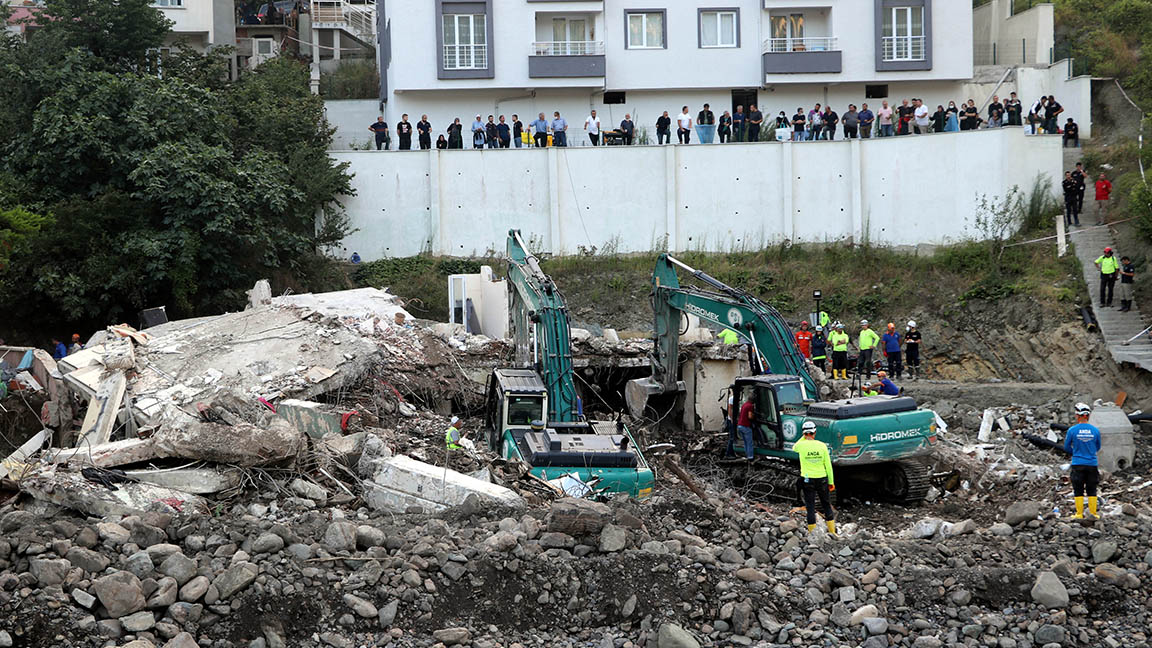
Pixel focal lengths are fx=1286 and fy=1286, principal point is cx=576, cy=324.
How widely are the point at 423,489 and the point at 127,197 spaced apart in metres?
15.6

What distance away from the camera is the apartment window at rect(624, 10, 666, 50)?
122 ft

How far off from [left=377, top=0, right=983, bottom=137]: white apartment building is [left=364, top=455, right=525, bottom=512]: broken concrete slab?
2292 centimetres

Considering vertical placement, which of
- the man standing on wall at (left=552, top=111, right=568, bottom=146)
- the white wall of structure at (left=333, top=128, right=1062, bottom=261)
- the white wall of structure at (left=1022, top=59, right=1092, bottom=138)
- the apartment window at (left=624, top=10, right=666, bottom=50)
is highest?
the apartment window at (left=624, top=10, right=666, bottom=50)

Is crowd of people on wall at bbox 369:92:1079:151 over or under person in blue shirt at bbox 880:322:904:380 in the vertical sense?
over

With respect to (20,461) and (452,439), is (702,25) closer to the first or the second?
(452,439)

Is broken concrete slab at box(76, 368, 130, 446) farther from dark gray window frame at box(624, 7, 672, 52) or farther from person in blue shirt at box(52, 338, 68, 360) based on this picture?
dark gray window frame at box(624, 7, 672, 52)

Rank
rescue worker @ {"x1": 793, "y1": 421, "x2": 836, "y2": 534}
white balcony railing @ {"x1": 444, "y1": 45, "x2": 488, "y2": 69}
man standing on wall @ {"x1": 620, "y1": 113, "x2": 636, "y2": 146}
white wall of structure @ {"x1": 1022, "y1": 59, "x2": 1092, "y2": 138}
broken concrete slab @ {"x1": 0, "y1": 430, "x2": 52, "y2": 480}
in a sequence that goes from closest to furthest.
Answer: rescue worker @ {"x1": 793, "y1": 421, "x2": 836, "y2": 534} → broken concrete slab @ {"x1": 0, "y1": 430, "x2": 52, "y2": 480} → man standing on wall @ {"x1": 620, "y1": 113, "x2": 636, "y2": 146} → white wall of structure @ {"x1": 1022, "y1": 59, "x2": 1092, "y2": 138} → white balcony railing @ {"x1": 444, "y1": 45, "x2": 488, "y2": 69}

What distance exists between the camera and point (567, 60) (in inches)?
1431

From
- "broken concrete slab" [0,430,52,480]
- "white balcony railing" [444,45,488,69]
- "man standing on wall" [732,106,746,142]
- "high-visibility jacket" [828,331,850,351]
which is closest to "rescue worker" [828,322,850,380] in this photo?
"high-visibility jacket" [828,331,850,351]

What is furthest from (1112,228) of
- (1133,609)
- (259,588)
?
(259,588)

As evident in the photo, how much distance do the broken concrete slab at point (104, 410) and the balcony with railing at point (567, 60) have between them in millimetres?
19099

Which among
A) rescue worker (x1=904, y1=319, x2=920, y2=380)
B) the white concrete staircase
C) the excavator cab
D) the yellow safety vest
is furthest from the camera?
the yellow safety vest

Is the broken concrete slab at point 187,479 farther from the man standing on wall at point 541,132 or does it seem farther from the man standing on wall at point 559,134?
the man standing on wall at point 559,134

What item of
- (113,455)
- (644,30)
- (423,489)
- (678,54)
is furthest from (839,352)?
(644,30)
